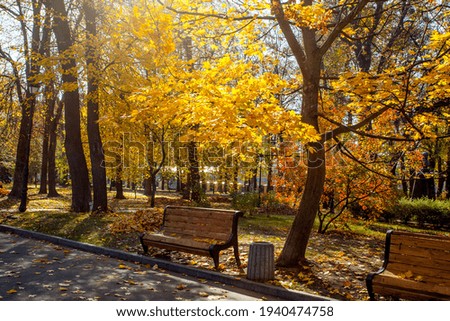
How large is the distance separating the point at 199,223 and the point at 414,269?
13.8 ft

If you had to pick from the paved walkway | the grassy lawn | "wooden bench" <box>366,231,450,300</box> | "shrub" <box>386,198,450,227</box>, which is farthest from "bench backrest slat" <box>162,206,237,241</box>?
"shrub" <box>386,198,450,227</box>

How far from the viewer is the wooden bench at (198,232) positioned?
818 cm

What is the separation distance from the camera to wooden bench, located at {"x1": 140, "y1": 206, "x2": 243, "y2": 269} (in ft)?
26.8

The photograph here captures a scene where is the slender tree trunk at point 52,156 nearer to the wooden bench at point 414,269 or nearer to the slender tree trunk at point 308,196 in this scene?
the slender tree trunk at point 308,196

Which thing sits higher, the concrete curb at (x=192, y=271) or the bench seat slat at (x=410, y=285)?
the bench seat slat at (x=410, y=285)

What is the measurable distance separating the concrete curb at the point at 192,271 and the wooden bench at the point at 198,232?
15.0 inches

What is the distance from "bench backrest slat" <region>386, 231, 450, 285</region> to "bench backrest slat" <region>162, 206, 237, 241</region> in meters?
2.99

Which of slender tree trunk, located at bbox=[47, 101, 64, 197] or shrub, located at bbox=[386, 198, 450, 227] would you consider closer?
shrub, located at bbox=[386, 198, 450, 227]

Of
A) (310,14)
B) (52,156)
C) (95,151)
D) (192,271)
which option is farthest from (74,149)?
(52,156)

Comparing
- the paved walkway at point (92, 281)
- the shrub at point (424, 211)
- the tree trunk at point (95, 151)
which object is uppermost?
the tree trunk at point (95, 151)

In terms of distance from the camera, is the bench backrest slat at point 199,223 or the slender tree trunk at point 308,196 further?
the bench backrest slat at point 199,223

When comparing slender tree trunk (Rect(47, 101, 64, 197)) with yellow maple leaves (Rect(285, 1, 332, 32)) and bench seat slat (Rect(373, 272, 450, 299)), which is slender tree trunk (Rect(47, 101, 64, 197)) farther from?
bench seat slat (Rect(373, 272, 450, 299))

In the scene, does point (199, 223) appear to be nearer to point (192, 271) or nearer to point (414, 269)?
point (192, 271)

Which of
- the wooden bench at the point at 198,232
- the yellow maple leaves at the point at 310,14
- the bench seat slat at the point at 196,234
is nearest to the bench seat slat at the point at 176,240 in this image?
the wooden bench at the point at 198,232
